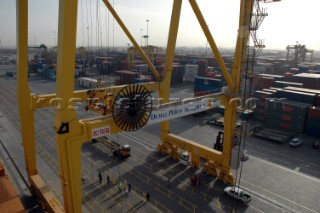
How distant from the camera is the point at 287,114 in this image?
3644cm

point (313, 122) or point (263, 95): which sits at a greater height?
point (263, 95)

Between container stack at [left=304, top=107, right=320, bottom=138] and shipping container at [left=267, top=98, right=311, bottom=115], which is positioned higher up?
shipping container at [left=267, top=98, right=311, bottom=115]

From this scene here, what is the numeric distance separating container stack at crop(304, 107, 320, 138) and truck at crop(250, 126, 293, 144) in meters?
2.89

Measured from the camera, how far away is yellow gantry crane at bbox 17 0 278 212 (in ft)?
37.0

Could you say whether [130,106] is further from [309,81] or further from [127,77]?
[127,77]

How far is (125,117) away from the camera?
14812 millimetres

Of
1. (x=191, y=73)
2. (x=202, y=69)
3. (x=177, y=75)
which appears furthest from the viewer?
Answer: (x=202, y=69)

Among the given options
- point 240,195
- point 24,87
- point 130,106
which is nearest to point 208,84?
point 240,195

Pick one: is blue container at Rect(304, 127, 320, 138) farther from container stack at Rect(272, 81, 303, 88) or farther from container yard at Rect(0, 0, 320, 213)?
container stack at Rect(272, 81, 303, 88)

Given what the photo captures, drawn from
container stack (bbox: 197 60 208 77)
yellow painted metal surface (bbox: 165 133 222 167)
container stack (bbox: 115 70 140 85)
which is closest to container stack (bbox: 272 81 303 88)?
yellow painted metal surface (bbox: 165 133 222 167)

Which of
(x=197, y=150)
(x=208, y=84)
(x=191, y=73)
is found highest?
(x=191, y=73)

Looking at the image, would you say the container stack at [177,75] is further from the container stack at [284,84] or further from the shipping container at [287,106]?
the shipping container at [287,106]

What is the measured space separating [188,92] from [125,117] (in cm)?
4999

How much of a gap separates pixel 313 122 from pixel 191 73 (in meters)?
48.4
